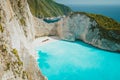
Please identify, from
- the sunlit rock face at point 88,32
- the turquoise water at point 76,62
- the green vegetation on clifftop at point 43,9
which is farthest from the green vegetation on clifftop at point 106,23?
the green vegetation on clifftop at point 43,9

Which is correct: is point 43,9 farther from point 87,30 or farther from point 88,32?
point 88,32

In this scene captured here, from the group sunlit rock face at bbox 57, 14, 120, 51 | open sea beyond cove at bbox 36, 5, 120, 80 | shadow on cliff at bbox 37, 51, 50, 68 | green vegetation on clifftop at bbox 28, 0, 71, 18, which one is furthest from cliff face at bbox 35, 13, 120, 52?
green vegetation on clifftop at bbox 28, 0, 71, 18

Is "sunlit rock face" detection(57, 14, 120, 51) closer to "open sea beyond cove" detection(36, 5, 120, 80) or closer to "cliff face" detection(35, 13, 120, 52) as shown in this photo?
"cliff face" detection(35, 13, 120, 52)

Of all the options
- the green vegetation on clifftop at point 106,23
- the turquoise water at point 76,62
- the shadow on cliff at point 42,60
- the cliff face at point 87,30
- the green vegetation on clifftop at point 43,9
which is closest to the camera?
the turquoise water at point 76,62

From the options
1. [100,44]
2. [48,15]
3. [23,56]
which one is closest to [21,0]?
[23,56]

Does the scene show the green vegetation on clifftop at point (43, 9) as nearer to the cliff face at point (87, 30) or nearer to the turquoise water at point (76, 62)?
the cliff face at point (87, 30)

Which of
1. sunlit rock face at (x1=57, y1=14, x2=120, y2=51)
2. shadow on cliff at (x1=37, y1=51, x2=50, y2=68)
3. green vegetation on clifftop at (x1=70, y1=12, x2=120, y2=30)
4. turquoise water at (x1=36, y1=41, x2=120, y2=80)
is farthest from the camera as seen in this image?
green vegetation on clifftop at (x1=70, y1=12, x2=120, y2=30)

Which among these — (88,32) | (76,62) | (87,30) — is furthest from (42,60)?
(87,30)
